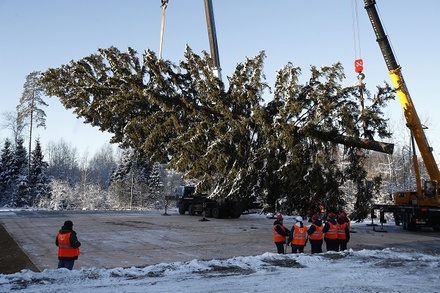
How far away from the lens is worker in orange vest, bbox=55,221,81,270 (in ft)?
28.2

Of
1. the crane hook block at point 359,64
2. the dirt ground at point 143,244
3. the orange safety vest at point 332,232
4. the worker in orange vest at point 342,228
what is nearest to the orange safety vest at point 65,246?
the dirt ground at point 143,244

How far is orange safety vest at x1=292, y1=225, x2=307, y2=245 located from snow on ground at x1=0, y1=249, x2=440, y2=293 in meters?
0.78

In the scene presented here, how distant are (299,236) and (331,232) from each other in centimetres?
129

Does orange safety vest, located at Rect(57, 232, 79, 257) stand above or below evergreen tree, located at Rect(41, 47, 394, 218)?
below

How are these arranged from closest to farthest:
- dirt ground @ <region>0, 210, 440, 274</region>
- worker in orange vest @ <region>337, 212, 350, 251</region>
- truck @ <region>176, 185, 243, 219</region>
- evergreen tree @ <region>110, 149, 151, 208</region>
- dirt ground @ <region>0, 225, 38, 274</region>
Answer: dirt ground @ <region>0, 225, 38, 274</region>, dirt ground @ <region>0, 210, 440, 274</region>, worker in orange vest @ <region>337, 212, 350, 251</region>, truck @ <region>176, 185, 243, 219</region>, evergreen tree @ <region>110, 149, 151, 208</region>

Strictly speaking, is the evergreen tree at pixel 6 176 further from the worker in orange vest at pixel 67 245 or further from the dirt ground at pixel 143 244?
the worker in orange vest at pixel 67 245

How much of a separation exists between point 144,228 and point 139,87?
703 centimetres

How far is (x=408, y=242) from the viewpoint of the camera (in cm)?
1581

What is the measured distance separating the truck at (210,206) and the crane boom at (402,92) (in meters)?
9.76

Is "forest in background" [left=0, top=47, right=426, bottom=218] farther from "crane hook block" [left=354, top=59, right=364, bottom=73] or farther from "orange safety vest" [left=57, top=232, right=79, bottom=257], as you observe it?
"orange safety vest" [left=57, top=232, right=79, bottom=257]

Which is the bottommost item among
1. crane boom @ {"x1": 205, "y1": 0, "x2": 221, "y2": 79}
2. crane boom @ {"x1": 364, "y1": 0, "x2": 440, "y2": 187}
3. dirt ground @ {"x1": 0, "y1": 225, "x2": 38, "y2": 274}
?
dirt ground @ {"x1": 0, "y1": 225, "x2": 38, "y2": 274}

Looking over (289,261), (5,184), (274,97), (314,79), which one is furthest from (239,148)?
(5,184)

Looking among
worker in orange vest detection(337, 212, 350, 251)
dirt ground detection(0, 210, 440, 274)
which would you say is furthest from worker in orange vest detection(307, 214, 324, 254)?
dirt ground detection(0, 210, 440, 274)

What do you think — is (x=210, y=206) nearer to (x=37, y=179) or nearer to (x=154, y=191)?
(x=37, y=179)
